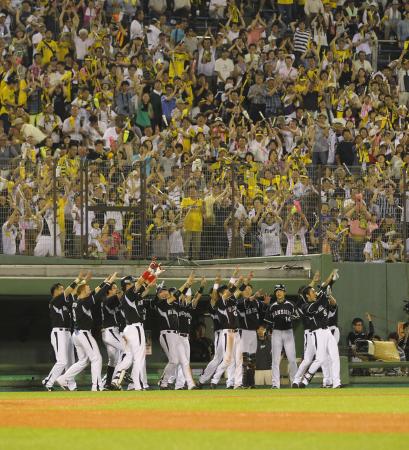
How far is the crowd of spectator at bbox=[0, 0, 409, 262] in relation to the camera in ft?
79.1

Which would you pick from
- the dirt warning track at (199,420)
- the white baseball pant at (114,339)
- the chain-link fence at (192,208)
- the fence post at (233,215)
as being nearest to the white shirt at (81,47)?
the chain-link fence at (192,208)

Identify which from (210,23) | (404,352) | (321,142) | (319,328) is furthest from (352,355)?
(210,23)

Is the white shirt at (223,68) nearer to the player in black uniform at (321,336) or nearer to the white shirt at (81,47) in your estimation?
the white shirt at (81,47)

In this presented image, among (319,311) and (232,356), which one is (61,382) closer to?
(232,356)

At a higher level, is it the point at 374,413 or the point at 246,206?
the point at 246,206

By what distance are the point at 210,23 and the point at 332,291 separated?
879 cm

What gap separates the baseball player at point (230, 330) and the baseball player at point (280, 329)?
2.09ft

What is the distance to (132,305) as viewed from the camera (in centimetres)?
2208

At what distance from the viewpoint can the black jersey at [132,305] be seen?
2206cm

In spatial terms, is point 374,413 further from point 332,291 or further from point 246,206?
point 332,291

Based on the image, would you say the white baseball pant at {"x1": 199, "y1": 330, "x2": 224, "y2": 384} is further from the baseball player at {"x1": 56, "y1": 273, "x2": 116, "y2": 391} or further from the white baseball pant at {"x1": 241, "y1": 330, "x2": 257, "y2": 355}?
the baseball player at {"x1": 56, "y1": 273, "x2": 116, "y2": 391}

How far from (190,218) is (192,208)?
22 cm

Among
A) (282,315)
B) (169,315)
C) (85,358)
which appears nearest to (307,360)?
(282,315)

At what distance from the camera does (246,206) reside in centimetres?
2461
